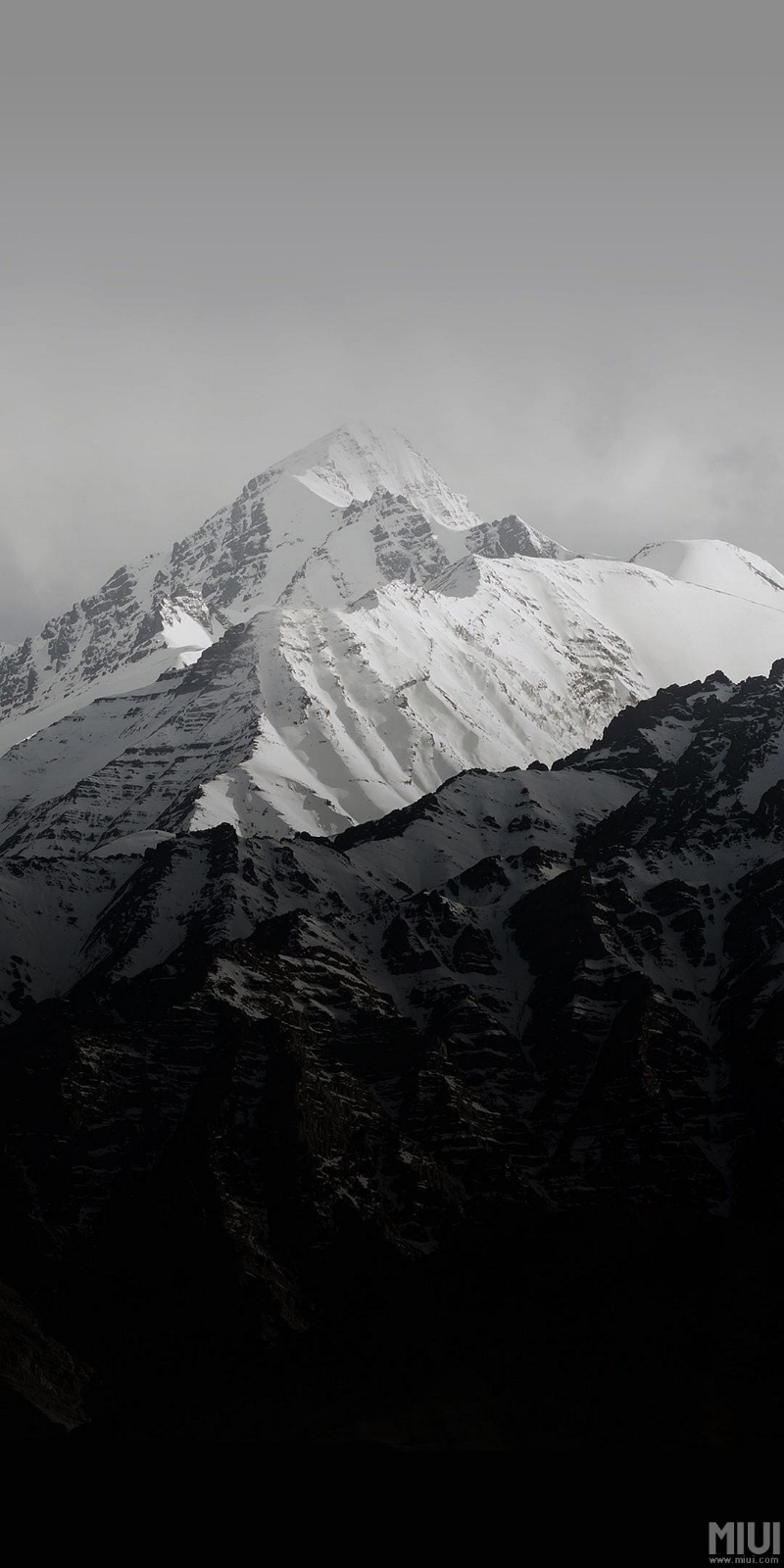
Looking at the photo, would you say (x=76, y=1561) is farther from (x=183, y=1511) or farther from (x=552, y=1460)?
(x=552, y=1460)

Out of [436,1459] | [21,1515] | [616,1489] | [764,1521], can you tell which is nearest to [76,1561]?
[21,1515]

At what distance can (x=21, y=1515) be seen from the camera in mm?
191125

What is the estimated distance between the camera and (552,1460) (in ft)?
653

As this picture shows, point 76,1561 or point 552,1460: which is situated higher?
point 552,1460

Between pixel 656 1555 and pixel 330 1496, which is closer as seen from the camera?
pixel 656 1555

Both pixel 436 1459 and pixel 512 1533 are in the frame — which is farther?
pixel 436 1459

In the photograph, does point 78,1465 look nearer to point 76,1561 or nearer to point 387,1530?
point 76,1561

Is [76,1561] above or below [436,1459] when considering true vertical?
below

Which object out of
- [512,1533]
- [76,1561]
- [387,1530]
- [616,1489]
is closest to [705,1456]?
[616,1489]

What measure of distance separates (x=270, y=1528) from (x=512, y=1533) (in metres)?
25.5

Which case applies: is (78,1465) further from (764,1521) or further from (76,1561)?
(764,1521)

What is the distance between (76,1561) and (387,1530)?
105 feet

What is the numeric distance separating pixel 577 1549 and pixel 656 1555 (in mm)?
9226

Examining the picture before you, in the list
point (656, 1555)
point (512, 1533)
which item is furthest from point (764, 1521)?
point (512, 1533)
